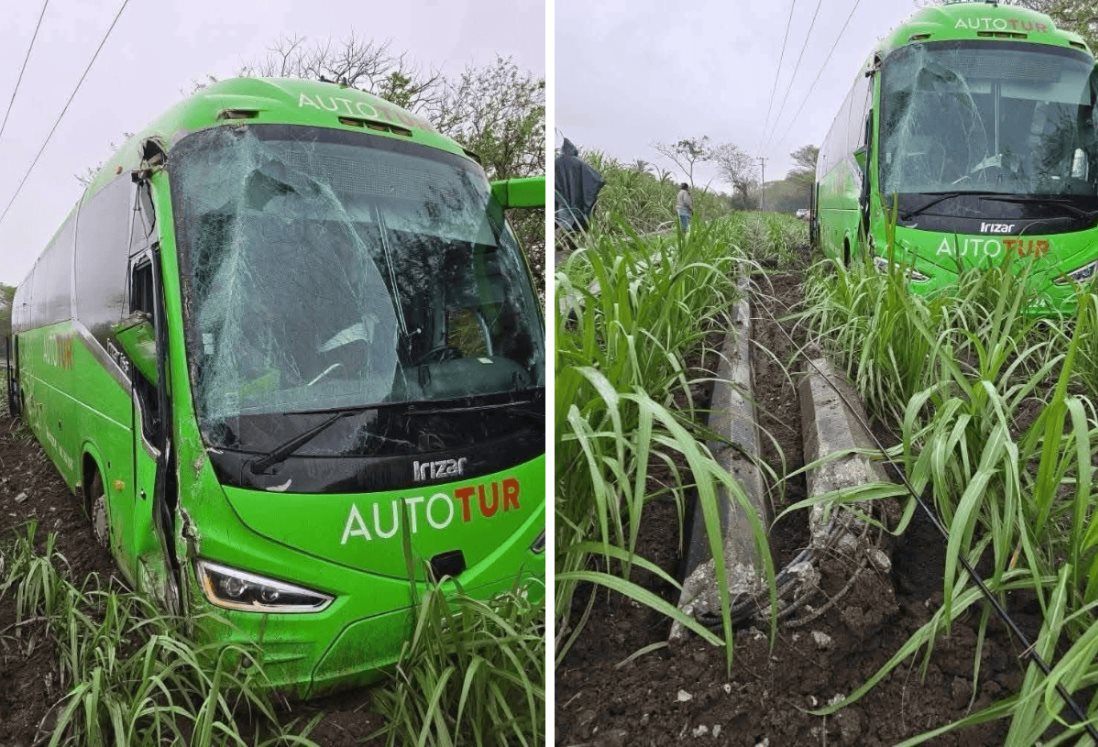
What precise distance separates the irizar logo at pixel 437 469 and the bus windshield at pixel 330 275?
0.12 m

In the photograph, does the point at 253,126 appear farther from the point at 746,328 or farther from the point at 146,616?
the point at 746,328

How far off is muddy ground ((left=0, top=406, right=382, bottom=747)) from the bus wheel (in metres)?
0.03

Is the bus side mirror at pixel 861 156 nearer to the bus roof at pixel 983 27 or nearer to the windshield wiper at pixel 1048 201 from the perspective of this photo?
the bus roof at pixel 983 27

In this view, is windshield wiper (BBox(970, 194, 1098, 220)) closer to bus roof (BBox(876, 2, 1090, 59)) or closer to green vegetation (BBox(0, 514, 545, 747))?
bus roof (BBox(876, 2, 1090, 59))

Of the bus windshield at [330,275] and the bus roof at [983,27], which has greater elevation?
the bus roof at [983,27]

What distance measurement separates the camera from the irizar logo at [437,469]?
1.27 m

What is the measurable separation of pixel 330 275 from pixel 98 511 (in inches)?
48.3

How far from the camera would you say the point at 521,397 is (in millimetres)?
1495

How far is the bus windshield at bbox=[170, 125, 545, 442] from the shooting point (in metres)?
1.31

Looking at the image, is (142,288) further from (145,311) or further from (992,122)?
(992,122)

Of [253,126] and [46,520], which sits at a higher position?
[253,126]

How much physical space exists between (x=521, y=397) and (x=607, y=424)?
25 cm

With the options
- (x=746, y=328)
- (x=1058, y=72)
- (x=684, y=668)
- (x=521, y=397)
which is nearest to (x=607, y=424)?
(x=521, y=397)

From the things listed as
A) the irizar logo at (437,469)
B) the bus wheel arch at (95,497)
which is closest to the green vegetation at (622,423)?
the irizar logo at (437,469)
